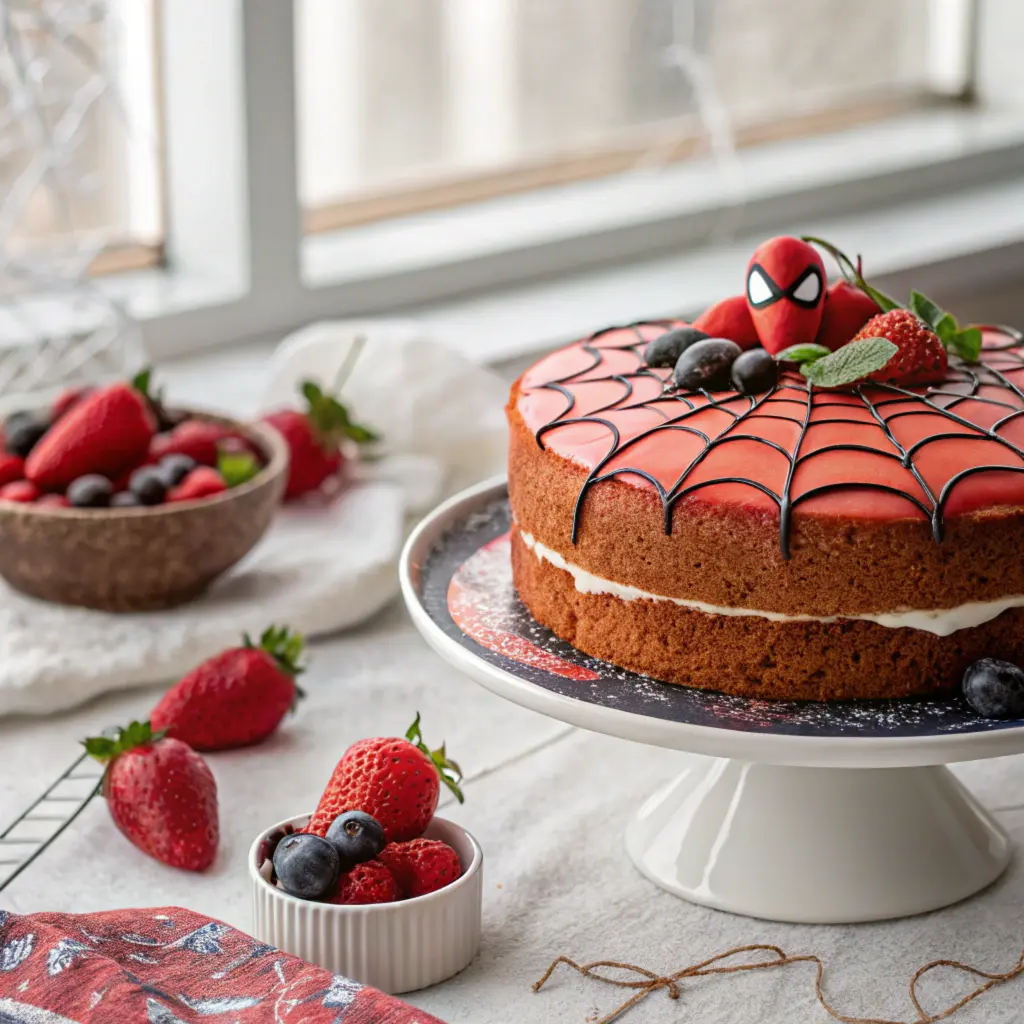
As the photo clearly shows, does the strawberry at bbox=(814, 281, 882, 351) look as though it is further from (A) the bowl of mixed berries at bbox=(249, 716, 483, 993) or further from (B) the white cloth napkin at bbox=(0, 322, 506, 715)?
(B) the white cloth napkin at bbox=(0, 322, 506, 715)

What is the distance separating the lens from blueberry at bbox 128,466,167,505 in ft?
4.94

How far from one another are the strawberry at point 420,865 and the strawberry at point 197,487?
58 centimetres

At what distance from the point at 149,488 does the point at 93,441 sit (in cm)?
7

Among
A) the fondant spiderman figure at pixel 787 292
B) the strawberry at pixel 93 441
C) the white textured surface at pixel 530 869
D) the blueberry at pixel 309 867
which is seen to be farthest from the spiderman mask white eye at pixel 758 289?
the strawberry at pixel 93 441

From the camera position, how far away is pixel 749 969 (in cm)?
108

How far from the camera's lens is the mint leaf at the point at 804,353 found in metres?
1.17

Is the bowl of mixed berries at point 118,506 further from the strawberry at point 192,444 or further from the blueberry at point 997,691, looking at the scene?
the blueberry at point 997,691

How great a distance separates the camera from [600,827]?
4.19ft

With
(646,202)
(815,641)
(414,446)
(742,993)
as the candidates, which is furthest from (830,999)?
(646,202)

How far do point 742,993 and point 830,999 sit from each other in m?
0.06

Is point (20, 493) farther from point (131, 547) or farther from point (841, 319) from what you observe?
point (841, 319)

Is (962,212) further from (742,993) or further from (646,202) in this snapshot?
(742,993)

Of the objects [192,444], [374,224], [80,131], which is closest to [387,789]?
[192,444]

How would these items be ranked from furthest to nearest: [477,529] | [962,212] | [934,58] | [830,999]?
[934,58], [962,212], [477,529], [830,999]
